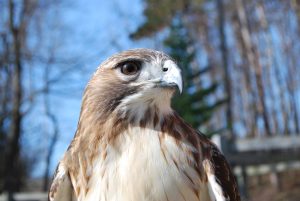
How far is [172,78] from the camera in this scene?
2674 millimetres

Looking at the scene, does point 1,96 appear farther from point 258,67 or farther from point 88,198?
point 258,67

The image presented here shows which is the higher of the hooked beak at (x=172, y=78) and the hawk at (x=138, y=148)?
the hooked beak at (x=172, y=78)

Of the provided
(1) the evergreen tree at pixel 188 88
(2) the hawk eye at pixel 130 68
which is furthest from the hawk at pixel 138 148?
(1) the evergreen tree at pixel 188 88

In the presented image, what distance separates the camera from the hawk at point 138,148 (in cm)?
258

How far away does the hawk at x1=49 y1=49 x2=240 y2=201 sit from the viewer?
8.47ft

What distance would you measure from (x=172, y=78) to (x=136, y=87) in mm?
255

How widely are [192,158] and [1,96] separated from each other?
16.1 meters

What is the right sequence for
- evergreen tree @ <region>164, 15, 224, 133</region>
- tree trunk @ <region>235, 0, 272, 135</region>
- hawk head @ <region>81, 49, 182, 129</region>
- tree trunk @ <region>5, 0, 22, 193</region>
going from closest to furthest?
hawk head @ <region>81, 49, 182, 129</region> → evergreen tree @ <region>164, 15, 224, 133</region> → tree trunk @ <region>5, 0, 22, 193</region> → tree trunk @ <region>235, 0, 272, 135</region>

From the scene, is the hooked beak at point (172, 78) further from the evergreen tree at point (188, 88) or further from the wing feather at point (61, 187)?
the evergreen tree at point (188, 88)

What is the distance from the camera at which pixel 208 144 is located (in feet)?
9.26

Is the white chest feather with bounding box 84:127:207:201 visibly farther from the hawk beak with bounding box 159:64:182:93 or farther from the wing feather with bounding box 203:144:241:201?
the hawk beak with bounding box 159:64:182:93

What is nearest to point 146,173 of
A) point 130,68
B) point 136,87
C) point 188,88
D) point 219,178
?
point 219,178

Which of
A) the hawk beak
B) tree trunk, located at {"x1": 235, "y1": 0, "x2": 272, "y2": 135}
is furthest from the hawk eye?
tree trunk, located at {"x1": 235, "y1": 0, "x2": 272, "y2": 135}

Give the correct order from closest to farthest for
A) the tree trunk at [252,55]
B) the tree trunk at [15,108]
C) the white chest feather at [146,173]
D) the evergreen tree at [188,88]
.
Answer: the white chest feather at [146,173] → the evergreen tree at [188,88] → the tree trunk at [15,108] → the tree trunk at [252,55]
